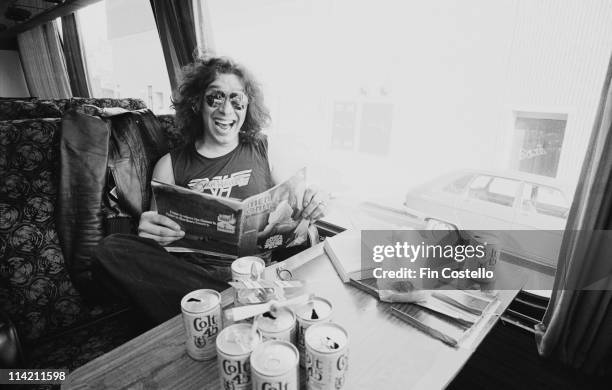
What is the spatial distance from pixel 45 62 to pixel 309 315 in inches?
231

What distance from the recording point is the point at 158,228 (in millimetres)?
1175

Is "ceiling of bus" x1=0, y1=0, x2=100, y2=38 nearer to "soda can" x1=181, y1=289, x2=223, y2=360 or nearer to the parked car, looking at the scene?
the parked car

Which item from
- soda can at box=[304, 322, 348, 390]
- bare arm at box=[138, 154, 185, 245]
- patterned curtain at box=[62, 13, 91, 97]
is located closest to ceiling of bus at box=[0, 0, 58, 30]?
patterned curtain at box=[62, 13, 91, 97]

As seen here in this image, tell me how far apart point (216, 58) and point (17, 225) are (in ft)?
3.11

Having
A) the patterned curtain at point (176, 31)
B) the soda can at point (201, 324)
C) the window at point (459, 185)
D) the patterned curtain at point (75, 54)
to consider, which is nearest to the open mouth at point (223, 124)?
the soda can at point (201, 324)

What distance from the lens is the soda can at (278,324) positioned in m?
0.52

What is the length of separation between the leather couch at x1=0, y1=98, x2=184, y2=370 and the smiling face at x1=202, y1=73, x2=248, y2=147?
0.51 m

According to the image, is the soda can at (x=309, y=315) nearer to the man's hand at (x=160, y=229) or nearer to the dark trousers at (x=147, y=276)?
the dark trousers at (x=147, y=276)

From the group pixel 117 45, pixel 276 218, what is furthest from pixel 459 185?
pixel 117 45

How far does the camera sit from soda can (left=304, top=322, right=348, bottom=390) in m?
0.48

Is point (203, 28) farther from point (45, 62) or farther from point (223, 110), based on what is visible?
point (45, 62)

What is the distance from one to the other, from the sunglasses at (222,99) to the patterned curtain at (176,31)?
2.83 ft

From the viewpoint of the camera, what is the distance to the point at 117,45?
167 inches

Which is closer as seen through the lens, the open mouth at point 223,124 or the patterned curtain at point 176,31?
the open mouth at point 223,124
